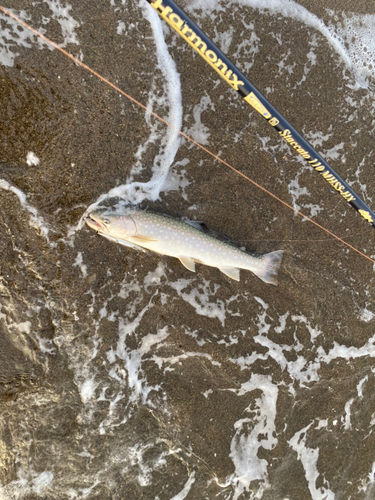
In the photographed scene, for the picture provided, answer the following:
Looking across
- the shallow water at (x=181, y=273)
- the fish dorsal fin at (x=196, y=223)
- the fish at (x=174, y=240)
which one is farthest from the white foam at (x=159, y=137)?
the fish dorsal fin at (x=196, y=223)

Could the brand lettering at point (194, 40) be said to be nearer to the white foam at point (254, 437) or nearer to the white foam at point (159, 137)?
the white foam at point (159, 137)

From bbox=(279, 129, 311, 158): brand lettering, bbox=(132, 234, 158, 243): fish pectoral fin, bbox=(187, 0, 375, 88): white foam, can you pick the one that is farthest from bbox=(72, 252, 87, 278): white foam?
bbox=(187, 0, 375, 88): white foam

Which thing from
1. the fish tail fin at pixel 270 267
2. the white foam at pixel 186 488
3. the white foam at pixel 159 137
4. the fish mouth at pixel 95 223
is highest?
the white foam at pixel 159 137

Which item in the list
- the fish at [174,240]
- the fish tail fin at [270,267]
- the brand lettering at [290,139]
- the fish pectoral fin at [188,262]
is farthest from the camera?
Result: the fish tail fin at [270,267]

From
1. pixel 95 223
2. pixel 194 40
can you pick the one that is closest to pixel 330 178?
pixel 194 40

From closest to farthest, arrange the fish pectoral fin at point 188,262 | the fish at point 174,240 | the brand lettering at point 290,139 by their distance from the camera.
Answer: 1. the brand lettering at point 290,139
2. the fish at point 174,240
3. the fish pectoral fin at point 188,262

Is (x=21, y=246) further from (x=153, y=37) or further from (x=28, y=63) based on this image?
(x=153, y=37)

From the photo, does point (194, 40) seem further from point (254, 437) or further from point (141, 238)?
point (254, 437)
